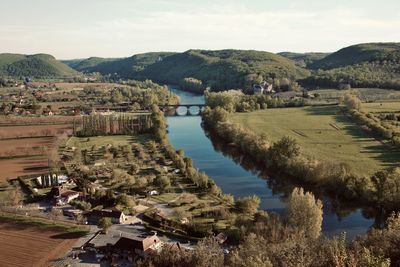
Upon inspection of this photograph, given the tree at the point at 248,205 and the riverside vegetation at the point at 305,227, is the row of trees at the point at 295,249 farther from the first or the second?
the tree at the point at 248,205

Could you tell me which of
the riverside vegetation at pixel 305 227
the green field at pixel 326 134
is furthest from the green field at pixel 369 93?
the riverside vegetation at pixel 305 227

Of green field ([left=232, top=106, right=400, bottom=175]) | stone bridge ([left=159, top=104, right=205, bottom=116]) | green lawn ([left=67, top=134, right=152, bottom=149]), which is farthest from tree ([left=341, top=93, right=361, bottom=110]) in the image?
green lawn ([left=67, top=134, right=152, bottom=149])

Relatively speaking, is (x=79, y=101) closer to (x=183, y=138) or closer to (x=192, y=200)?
(x=183, y=138)

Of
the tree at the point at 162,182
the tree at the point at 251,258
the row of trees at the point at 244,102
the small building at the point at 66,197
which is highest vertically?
the row of trees at the point at 244,102

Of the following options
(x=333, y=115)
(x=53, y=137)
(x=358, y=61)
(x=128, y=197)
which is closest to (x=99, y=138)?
(x=53, y=137)

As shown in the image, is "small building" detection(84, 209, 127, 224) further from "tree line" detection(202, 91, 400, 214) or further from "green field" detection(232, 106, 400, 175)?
"green field" detection(232, 106, 400, 175)

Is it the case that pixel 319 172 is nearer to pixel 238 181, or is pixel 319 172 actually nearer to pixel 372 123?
pixel 238 181
